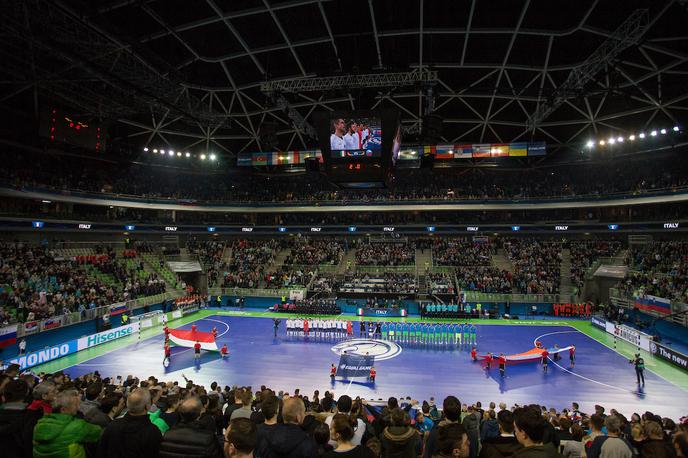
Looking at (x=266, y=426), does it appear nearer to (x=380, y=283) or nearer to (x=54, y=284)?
(x=54, y=284)

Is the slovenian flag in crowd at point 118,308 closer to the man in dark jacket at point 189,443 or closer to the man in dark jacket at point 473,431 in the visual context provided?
the man in dark jacket at point 473,431

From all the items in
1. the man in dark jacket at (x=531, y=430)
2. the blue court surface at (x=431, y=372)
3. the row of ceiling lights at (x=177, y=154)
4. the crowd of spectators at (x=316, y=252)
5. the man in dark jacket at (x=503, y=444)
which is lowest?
the blue court surface at (x=431, y=372)

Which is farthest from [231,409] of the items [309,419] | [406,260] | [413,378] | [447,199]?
[447,199]

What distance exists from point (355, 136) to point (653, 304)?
23.8m

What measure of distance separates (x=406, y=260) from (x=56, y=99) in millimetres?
34704

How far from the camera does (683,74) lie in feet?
82.9

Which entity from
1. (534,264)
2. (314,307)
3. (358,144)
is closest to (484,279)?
(534,264)

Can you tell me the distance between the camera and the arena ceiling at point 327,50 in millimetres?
19234

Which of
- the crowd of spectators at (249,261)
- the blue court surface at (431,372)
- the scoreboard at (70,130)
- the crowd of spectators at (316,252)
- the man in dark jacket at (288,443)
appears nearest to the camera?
the man in dark jacket at (288,443)

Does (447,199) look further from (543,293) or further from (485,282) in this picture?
(543,293)

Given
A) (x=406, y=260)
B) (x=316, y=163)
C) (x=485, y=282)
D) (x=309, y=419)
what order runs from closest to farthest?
(x=309, y=419) → (x=316, y=163) → (x=485, y=282) → (x=406, y=260)

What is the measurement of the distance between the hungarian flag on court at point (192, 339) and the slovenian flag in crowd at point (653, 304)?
28636mm

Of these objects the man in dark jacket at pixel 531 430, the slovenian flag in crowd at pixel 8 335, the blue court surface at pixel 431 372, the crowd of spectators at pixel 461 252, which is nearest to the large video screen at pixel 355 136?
the blue court surface at pixel 431 372

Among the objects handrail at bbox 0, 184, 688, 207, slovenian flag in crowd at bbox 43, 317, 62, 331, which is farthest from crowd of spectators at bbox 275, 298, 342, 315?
slovenian flag in crowd at bbox 43, 317, 62, 331
